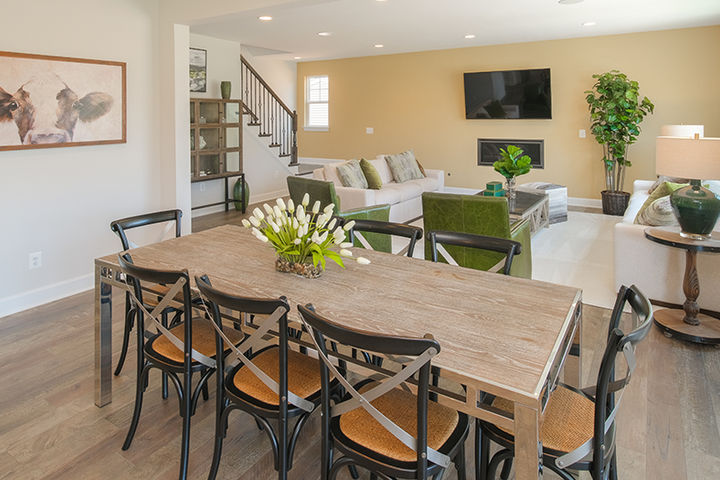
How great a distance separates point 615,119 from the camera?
280 inches

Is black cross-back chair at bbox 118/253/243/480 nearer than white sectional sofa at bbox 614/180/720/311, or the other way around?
black cross-back chair at bbox 118/253/243/480

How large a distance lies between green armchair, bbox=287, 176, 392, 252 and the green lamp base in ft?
6.92

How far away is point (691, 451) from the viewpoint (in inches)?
86.2

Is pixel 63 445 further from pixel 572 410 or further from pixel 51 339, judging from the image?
pixel 572 410

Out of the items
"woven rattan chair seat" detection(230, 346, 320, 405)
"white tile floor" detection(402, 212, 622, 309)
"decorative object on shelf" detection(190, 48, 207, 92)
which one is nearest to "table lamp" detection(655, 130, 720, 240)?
"white tile floor" detection(402, 212, 622, 309)

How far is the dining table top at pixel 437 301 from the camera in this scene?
1419 millimetres

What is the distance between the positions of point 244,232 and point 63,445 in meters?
1.33

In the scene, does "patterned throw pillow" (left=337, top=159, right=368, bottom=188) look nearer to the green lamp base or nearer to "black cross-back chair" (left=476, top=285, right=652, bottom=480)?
the green lamp base

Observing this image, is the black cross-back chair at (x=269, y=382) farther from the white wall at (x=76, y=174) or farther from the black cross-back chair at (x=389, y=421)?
the white wall at (x=76, y=174)

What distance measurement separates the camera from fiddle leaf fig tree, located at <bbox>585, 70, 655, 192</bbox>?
7.08 m

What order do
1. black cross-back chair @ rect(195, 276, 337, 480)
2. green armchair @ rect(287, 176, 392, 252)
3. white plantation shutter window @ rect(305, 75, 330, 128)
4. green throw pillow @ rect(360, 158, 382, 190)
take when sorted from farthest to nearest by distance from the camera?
white plantation shutter window @ rect(305, 75, 330, 128), green throw pillow @ rect(360, 158, 382, 190), green armchair @ rect(287, 176, 392, 252), black cross-back chair @ rect(195, 276, 337, 480)

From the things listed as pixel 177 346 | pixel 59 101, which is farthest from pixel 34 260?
pixel 177 346

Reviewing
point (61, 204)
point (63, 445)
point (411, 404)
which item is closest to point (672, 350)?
point (411, 404)

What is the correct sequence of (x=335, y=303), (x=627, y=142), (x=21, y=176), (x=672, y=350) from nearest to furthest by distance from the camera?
1. (x=335, y=303)
2. (x=672, y=350)
3. (x=21, y=176)
4. (x=627, y=142)
